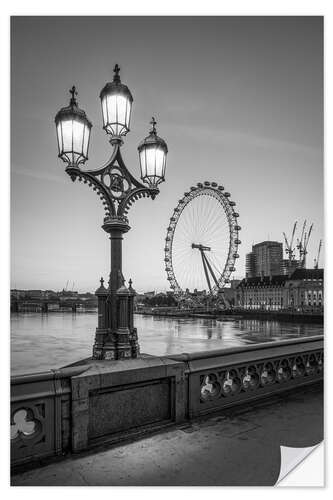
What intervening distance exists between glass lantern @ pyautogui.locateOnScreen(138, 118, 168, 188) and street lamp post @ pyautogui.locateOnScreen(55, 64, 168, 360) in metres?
0.02

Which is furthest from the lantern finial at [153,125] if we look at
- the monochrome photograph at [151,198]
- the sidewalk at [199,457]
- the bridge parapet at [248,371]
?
the sidewalk at [199,457]

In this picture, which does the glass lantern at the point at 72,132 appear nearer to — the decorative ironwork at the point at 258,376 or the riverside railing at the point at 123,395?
the riverside railing at the point at 123,395

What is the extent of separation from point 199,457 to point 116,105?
435 centimetres

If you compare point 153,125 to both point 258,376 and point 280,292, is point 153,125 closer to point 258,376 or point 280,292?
point 258,376

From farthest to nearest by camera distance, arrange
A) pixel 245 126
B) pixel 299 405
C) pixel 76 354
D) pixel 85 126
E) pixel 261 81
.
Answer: pixel 76 354 < pixel 245 126 < pixel 261 81 < pixel 299 405 < pixel 85 126

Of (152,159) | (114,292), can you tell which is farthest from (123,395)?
(152,159)

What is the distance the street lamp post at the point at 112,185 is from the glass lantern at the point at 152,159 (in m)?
0.02

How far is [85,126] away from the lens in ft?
15.2

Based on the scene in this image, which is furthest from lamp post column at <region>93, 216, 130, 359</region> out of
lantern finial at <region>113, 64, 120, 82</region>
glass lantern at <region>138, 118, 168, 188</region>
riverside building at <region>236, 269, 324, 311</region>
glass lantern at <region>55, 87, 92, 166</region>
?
riverside building at <region>236, 269, 324, 311</region>

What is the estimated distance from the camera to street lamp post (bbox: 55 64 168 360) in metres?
4.59

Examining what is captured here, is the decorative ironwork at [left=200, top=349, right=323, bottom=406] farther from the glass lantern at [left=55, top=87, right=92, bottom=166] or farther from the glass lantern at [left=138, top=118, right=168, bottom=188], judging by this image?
the glass lantern at [left=55, top=87, right=92, bottom=166]
